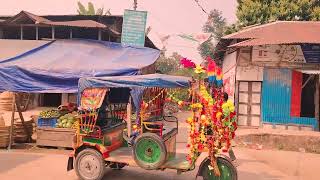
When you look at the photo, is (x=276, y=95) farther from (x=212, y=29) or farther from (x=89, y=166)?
(x=212, y=29)

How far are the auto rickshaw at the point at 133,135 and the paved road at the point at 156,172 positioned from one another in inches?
21.2

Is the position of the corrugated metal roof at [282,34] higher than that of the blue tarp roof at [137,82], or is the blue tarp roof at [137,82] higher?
the corrugated metal roof at [282,34]

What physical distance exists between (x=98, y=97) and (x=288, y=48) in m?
11.2

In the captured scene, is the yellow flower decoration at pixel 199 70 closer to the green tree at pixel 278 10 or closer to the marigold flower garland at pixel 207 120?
the marigold flower garland at pixel 207 120

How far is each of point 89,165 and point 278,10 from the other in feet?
75.2

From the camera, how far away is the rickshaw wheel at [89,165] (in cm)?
816

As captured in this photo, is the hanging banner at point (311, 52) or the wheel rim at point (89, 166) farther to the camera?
the hanging banner at point (311, 52)

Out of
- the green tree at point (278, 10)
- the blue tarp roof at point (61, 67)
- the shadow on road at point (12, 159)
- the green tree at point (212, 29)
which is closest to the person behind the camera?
the shadow on road at point (12, 159)

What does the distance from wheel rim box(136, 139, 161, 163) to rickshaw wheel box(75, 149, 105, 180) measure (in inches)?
40.2

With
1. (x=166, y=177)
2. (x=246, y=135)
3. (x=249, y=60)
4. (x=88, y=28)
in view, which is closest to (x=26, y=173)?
(x=166, y=177)

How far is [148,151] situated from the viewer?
7645 mm

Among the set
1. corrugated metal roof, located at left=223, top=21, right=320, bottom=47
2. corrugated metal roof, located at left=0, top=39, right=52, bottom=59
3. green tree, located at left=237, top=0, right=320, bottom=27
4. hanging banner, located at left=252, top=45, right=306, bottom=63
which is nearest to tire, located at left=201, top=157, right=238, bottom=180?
corrugated metal roof, located at left=223, top=21, right=320, bottom=47

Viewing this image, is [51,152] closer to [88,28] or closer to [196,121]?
[196,121]

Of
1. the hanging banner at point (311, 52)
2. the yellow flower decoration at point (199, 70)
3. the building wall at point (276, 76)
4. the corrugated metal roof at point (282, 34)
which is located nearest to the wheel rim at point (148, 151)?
the yellow flower decoration at point (199, 70)
